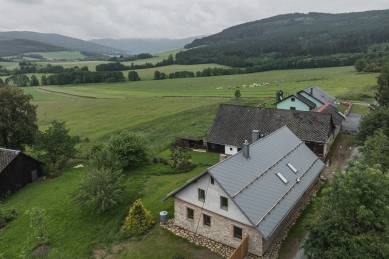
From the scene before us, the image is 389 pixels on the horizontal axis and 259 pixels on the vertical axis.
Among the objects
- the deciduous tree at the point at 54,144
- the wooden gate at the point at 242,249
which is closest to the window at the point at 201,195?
the wooden gate at the point at 242,249

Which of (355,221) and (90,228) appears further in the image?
(90,228)

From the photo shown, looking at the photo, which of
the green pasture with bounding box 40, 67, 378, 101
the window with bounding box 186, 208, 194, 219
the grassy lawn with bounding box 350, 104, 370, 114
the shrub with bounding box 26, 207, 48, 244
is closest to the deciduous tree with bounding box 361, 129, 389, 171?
the window with bounding box 186, 208, 194, 219

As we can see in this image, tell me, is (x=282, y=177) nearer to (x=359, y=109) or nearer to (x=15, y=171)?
(x=15, y=171)

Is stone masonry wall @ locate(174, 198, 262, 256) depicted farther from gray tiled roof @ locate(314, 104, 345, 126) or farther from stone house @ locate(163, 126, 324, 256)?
gray tiled roof @ locate(314, 104, 345, 126)

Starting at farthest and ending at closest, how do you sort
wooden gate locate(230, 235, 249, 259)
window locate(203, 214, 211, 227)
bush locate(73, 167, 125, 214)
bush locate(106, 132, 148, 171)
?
1. bush locate(106, 132, 148, 171)
2. bush locate(73, 167, 125, 214)
3. window locate(203, 214, 211, 227)
4. wooden gate locate(230, 235, 249, 259)

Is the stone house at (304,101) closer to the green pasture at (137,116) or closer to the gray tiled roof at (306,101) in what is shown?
the gray tiled roof at (306,101)

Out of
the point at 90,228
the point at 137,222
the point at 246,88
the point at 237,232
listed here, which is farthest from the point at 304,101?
the point at 246,88
